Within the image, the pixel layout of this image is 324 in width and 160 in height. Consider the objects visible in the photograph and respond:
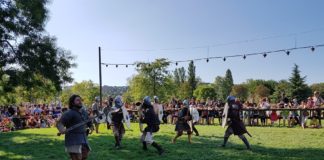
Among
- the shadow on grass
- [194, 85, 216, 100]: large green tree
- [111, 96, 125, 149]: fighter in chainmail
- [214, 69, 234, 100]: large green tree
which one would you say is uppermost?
[214, 69, 234, 100]: large green tree

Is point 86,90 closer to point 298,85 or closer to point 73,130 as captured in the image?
point 298,85

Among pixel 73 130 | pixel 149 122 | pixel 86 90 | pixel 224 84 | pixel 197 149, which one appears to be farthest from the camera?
pixel 224 84

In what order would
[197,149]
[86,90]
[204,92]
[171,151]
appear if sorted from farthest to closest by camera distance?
[204,92] → [86,90] → [197,149] → [171,151]

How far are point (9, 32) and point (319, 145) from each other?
1507 centimetres

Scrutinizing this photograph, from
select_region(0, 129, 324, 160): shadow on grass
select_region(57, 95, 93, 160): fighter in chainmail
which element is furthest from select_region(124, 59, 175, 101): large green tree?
select_region(57, 95, 93, 160): fighter in chainmail

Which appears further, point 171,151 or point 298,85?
point 298,85

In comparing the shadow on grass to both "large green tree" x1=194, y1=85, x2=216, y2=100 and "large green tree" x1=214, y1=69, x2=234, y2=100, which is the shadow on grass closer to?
"large green tree" x1=194, y1=85, x2=216, y2=100

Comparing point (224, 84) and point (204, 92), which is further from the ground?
point (224, 84)

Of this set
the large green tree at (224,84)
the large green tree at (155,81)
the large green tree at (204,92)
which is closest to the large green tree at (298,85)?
the large green tree at (155,81)

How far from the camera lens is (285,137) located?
16.8 metres

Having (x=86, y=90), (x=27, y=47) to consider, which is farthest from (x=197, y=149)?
(x=86, y=90)

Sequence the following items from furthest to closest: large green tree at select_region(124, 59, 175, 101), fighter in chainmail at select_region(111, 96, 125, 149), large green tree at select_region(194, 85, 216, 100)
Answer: large green tree at select_region(194, 85, 216, 100)
large green tree at select_region(124, 59, 175, 101)
fighter in chainmail at select_region(111, 96, 125, 149)

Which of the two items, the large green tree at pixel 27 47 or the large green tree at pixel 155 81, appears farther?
the large green tree at pixel 155 81

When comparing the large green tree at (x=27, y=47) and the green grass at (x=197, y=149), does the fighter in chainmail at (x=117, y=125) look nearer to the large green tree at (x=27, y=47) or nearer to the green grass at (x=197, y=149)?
the green grass at (x=197, y=149)
